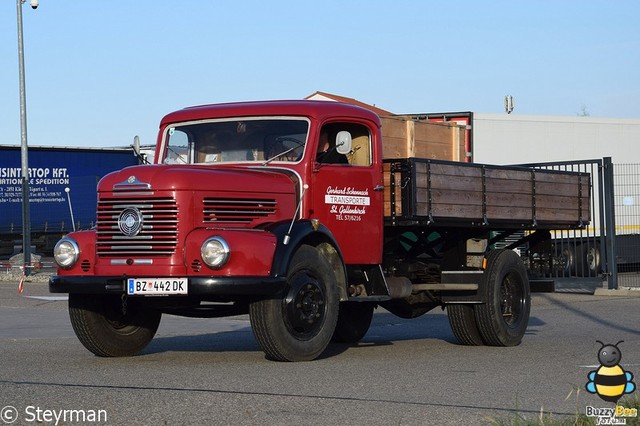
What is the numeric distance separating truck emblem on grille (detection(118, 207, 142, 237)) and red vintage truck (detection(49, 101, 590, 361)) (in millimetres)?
12

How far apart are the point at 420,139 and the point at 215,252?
7.19 meters

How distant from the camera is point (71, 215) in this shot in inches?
1522

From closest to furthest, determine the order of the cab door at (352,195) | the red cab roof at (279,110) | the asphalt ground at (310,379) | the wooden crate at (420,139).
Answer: the asphalt ground at (310,379), the cab door at (352,195), the red cab roof at (279,110), the wooden crate at (420,139)

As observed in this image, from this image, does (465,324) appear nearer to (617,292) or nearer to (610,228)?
(617,292)

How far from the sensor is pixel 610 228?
78.8 feet

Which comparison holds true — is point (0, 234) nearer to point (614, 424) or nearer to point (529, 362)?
point (529, 362)

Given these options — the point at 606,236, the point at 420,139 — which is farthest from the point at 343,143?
the point at 606,236

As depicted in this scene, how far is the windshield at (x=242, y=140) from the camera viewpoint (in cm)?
1193

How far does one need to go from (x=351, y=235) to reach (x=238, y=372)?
2.58 metres

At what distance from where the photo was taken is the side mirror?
38.2 ft

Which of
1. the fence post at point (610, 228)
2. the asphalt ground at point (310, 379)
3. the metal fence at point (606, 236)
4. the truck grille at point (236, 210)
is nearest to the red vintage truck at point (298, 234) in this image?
the truck grille at point (236, 210)

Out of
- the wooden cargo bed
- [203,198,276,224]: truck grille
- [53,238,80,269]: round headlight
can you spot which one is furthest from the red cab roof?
[53,238,80,269]: round headlight

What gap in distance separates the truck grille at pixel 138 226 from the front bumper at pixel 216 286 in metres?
0.31

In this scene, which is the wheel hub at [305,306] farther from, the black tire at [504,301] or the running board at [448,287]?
the black tire at [504,301]
